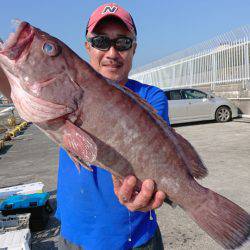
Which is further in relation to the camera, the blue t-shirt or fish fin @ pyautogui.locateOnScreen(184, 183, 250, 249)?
the blue t-shirt

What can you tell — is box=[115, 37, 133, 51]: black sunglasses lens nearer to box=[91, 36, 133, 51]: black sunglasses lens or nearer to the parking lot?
box=[91, 36, 133, 51]: black sunglasses lens

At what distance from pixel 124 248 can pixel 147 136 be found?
836 mm

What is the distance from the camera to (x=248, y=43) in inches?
652

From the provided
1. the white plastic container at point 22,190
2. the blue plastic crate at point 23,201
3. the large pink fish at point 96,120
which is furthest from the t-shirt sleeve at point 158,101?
the white plastic container at point 22,190

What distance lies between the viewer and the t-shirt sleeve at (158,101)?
2544mm

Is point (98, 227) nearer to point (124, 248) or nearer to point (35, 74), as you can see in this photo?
point (124, 248)

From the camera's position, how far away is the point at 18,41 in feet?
6.45

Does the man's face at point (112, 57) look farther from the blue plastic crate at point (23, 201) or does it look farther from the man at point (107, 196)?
the blue plastic crate at point (23, 201)

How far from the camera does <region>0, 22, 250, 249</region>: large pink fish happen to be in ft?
6.50

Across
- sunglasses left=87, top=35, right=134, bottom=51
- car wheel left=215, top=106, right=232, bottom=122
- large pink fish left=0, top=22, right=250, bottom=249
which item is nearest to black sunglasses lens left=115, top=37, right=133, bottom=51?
sunglasses left=87, top=35, right=134, bottom=51

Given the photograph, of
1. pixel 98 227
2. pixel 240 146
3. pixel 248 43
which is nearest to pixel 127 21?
pixel 98 227

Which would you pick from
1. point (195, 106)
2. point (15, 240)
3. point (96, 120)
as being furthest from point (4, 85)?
point (195, 106)

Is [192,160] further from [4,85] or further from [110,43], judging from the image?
[4,85]

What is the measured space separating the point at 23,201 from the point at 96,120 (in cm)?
385
